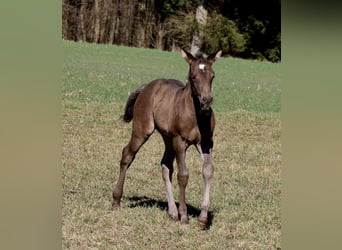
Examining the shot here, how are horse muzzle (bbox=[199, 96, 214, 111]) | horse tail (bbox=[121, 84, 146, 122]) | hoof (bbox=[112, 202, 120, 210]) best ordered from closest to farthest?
horse muzzle (bbox=[199, 96, 214, 111]), hoof (bbox=[112, 202, 120, 210]), horse tail (bbox=[121, 84, 146, 122])

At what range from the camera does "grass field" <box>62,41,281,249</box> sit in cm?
505

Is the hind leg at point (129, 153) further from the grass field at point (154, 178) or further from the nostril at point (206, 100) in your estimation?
the nostril at point (206, 100)

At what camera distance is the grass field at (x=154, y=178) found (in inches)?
199

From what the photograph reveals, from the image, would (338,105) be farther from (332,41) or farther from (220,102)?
(220,102)

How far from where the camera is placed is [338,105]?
91cm

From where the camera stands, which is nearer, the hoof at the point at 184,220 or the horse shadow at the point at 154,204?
the hoof at the point at 184,220

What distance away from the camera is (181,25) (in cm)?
3253

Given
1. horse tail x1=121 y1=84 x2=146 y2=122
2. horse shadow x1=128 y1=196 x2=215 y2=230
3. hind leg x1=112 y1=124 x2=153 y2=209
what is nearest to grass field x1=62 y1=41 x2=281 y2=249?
horse shadow x1=128 y1=196 x2=215 y2=230

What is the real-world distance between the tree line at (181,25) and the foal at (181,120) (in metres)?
21.6

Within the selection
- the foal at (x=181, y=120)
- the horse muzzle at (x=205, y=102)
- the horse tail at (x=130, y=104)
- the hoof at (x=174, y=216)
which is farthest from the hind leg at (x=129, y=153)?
the horse muzzle at (x=205, y=102)

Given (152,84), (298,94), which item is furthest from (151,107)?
(298,94)

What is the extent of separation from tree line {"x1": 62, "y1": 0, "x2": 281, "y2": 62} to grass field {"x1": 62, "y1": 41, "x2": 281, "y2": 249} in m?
10.6

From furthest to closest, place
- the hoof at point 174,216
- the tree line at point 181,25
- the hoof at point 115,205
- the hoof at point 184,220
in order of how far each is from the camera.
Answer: the tree line at point 181,25
the hoof at point 115,205
the hoof at point 174,216
the hoof at point 184,220

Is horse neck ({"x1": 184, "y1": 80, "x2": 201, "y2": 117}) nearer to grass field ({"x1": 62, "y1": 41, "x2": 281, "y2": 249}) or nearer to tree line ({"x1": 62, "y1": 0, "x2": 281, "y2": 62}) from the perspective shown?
grass field ({"x1": 62, "y1": 41, "x2": 281, "y2": 249})
